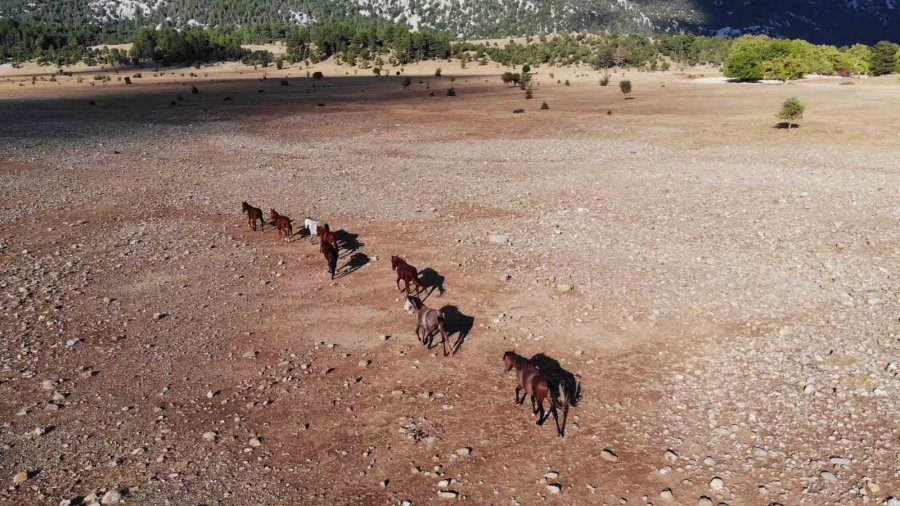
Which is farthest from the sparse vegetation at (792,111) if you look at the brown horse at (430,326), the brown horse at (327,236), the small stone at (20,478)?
the small stone at (20,478)

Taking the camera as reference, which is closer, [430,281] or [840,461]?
[840,461]

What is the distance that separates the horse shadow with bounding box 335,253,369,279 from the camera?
1609 cm

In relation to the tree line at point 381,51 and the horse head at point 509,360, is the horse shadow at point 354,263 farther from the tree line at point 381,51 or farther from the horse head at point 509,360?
the tree line at point 381,51

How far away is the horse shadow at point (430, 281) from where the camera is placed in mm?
14609

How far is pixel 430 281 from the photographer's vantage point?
15211 mm

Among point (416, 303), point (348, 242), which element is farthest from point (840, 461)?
point (348, 242)

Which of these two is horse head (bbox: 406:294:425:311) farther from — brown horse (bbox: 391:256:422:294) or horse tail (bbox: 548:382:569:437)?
horse tail (bbox: 548:382:569:437)

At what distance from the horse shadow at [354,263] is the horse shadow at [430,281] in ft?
6.78

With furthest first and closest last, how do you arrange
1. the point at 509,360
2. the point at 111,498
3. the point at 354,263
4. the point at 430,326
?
the point at 354,263
the point at 430,326
the point at 509,360
the point at 111,498

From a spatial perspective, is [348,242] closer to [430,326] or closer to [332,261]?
[332,261]

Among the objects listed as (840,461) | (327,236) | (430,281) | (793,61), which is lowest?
(840,461)

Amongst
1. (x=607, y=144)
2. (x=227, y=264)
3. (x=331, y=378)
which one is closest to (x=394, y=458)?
(x=331, y=378)

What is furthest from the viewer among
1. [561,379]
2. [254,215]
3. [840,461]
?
[254,215]

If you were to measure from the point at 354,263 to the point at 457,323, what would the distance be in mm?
4944
